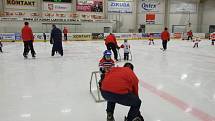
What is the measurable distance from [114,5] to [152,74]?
875 inches

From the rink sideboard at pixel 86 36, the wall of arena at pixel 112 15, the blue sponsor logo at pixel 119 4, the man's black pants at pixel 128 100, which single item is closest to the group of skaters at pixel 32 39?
the man's black pants at pixel 128 100

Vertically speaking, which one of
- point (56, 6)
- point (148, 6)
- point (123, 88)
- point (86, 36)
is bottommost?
point (123, 88)

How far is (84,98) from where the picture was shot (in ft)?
14.5

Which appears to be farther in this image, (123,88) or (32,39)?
(32,39)

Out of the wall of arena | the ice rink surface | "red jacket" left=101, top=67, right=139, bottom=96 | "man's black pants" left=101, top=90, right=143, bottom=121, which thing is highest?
the wall of arena

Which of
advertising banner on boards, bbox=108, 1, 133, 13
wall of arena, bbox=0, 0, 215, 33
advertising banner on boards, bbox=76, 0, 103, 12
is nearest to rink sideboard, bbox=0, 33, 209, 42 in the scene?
wall of arena, bbox=0, 0, 215, 33

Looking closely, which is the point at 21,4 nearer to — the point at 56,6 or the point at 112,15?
the point at 56,6

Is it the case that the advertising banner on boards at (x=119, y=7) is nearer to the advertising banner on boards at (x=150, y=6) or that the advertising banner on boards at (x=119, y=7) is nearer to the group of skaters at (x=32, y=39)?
the advertising banner on boards at (x=150, y=6)

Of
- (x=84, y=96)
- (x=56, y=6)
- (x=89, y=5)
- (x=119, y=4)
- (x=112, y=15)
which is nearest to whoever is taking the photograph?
(x=84, y=96)

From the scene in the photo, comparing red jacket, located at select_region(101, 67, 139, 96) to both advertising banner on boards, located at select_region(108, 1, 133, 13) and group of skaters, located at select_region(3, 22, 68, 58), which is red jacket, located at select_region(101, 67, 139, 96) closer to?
group of skaters, located at select_region(3, 22, 68, 58)

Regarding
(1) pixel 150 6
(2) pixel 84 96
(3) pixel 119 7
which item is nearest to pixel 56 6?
(3) pixel 119 7

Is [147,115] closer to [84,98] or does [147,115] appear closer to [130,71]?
[130,71]

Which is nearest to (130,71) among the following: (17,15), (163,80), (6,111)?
(6,111)

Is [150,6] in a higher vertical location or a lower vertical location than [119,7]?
higher
